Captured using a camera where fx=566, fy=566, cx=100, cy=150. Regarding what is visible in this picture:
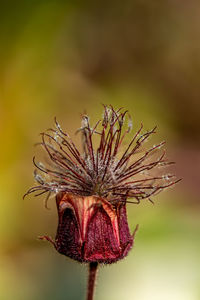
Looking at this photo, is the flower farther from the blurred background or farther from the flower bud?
the blurred background

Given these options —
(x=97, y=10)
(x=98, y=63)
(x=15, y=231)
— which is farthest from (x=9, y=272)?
(x=97, y=10)

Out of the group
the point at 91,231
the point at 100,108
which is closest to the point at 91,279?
the point at 91,231

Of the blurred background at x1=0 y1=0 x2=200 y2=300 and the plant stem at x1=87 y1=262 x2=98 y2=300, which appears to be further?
the blurred background at x1=0 y1=0 x2=200 y2=300

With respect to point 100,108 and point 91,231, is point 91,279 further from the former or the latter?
point 100,108

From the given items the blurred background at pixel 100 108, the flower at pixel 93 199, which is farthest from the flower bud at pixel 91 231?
the blurred background at pixel 100 108

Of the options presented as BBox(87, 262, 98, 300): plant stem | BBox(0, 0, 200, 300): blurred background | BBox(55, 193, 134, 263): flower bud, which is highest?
BBox(0, 0, 200, 300): blurred background

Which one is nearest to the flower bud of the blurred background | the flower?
the flower

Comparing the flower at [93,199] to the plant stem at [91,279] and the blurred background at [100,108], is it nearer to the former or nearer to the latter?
the plant stem at [91,279]

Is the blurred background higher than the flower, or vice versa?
the blurred background
